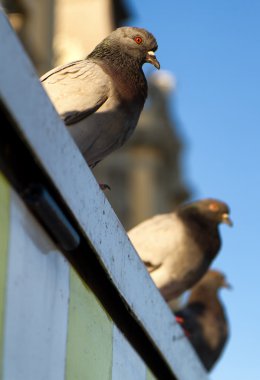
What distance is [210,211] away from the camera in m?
13.3

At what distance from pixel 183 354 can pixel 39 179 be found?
337cm

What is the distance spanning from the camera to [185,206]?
1336cm

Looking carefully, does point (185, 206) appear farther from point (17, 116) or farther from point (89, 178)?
point (17, 116)

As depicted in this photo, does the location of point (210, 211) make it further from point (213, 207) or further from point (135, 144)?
point (135, 144)

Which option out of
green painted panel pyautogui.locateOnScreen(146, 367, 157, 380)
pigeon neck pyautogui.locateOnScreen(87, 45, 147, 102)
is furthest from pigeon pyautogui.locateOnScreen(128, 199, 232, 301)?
green painted panel pyautogui.locateOnScreen(146, 367, 157, 380)

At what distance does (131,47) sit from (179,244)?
3.80 meters

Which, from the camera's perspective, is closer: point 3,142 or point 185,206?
point 3,142

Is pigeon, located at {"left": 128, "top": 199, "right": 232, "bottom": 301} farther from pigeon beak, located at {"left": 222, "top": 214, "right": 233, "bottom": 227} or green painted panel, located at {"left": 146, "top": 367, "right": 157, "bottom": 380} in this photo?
green painted panel, located at {"left": 146, "top": 367, "right": 157, "bottom": 380}

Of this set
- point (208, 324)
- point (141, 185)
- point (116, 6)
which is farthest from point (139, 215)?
point (208, 324)

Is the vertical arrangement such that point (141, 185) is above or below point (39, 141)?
below

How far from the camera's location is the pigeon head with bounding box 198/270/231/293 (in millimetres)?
16297

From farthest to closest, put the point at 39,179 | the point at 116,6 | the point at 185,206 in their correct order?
the point at 116,6 → the point at 185,206 → the point at 39,179

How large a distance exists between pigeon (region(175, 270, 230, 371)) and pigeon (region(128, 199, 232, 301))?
160 centimetres

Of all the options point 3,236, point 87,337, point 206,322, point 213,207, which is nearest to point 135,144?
point 206,322
